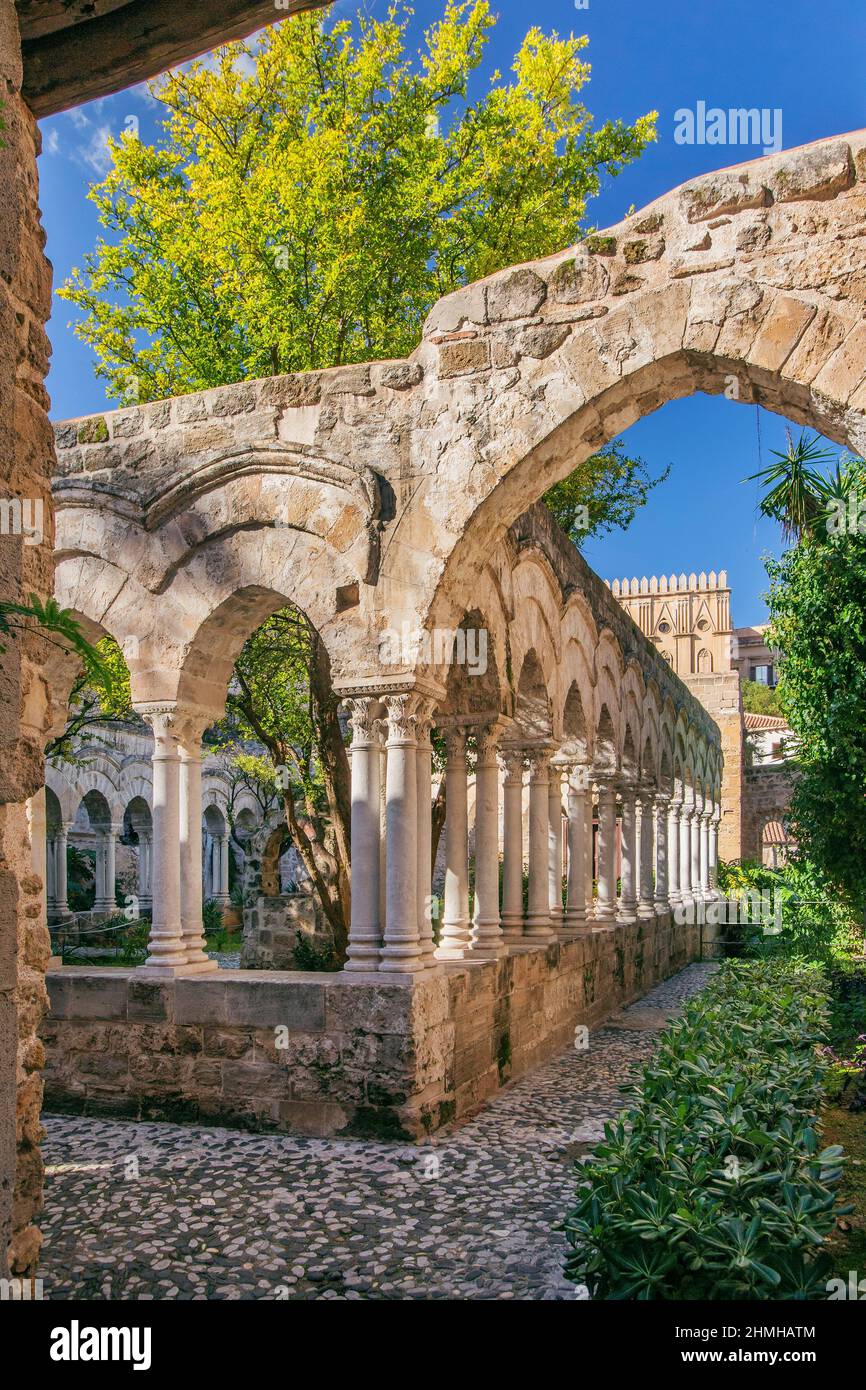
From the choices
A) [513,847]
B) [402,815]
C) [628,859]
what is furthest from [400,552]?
[628,859]

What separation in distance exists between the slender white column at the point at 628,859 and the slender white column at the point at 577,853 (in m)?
2.35

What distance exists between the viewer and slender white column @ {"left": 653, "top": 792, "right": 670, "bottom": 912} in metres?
14.9

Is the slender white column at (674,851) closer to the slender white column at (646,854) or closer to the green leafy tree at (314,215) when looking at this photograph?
the slender white column at (646,854)

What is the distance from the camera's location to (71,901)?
812 inches

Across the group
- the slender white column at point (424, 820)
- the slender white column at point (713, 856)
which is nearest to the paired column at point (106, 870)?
the slender white column at point (713, 856)

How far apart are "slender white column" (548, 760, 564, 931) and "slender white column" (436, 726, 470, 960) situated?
1679 millimetres

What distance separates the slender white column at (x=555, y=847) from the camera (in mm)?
9398

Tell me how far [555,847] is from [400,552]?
3.90m

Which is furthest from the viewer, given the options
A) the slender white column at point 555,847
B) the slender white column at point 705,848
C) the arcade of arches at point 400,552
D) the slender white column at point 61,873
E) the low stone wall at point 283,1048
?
the slender white column at point 705,848

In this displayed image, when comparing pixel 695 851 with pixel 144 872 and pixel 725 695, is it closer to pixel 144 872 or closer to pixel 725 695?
pixel 725 695
